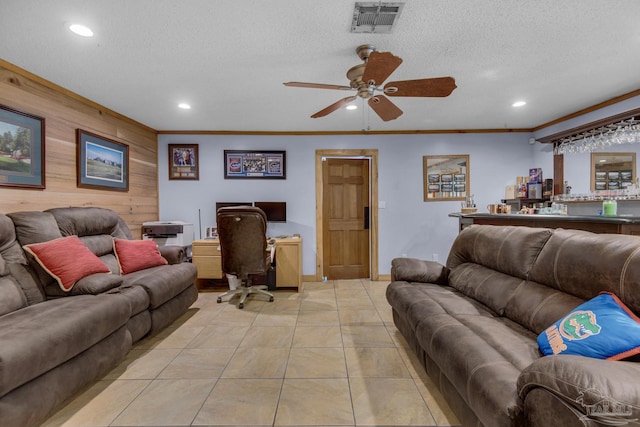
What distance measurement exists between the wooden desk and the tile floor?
0.99 metres

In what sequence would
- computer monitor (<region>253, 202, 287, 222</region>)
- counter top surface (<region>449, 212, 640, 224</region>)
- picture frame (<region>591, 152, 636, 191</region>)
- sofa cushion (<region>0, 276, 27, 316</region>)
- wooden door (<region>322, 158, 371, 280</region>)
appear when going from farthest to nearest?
wooden door (<region>322, 158, 371, 280</region>) < computer monitor (<region>253, 202, 287, 222</region>) < picture frame (<region>591, 152, 636, 191</region>) < counter top surface (<region>449, 212, 640, 224</region>) < sofa cushion (<region>0, 276, 27, 316</region>)

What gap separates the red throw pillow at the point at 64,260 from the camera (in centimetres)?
216

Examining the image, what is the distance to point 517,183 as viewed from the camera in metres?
4.53

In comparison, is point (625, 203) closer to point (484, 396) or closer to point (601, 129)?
point (601, 129)

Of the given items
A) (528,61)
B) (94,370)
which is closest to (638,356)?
(528,61)

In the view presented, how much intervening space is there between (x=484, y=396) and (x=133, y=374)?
2.22m

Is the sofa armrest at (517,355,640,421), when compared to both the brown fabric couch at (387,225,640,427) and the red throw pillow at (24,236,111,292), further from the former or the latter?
the red throw pillow at (24,236,111,292)

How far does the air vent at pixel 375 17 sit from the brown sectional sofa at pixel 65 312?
8.42 ft

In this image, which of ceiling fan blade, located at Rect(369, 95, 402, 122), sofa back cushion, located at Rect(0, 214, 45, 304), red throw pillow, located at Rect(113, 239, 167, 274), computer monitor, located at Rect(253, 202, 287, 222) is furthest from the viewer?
computer monitor, located at Rect(253, 202, 287, 222)

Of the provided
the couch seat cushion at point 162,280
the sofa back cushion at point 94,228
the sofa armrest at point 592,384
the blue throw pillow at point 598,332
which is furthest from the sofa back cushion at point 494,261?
the sofa back cushion at point 94,228

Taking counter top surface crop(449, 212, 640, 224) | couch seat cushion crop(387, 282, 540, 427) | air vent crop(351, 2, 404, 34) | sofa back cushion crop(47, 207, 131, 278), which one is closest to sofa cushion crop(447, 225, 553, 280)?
couch seat cushion crop(387, 282, 540, 427)

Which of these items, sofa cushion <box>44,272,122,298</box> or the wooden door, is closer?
sofa cushion <box>44,272,122,298</box>

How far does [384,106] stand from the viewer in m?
2.42

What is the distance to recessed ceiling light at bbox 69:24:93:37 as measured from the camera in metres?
1.97
